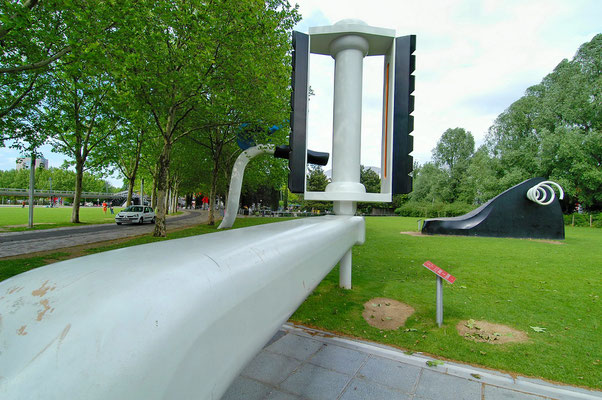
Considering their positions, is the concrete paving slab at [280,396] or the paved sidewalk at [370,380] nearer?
the concrete paving slab at [280,396]

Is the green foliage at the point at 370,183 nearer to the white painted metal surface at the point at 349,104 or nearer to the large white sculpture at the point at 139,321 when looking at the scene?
the white painted metal surface at the point at 349,104

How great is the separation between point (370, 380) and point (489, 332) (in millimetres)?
2413

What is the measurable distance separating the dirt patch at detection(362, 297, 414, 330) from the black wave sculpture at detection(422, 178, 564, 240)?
46.4 feet

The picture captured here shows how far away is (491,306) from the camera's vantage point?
18.3 ft

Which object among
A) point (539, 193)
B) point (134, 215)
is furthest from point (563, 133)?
point (134, 215)

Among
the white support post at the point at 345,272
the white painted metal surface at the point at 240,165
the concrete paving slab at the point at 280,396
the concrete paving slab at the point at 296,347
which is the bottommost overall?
the concrete paving slab at the point at 296,347

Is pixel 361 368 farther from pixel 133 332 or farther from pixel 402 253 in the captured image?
pixel 402 253

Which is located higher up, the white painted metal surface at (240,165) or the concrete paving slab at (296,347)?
the white painted metal surface at (240,165)

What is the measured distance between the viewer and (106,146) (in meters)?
21.2

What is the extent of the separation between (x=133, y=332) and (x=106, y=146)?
81.7ft

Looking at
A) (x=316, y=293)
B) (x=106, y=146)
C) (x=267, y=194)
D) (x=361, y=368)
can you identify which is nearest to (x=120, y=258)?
(x=361, y=368)

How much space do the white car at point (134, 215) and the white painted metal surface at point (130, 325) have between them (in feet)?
82.0

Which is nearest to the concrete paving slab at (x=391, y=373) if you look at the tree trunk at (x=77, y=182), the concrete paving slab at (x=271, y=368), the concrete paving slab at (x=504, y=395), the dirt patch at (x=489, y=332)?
the concrete paving slab at (x=504, y=395)

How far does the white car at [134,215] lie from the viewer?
2252 centimetres
